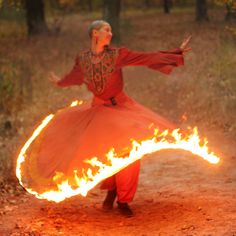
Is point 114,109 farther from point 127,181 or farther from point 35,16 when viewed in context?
point 35,16

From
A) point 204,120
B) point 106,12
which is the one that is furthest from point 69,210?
point 106,12

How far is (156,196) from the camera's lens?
26.4 feet

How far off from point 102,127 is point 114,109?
12.1 inches

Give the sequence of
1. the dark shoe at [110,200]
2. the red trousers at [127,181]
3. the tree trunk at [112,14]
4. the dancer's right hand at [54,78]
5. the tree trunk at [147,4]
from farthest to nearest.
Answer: the tree trunk at [147,4] → the tree trunk at [112,14] → the dancer's right hand at [54,78] → the dark shoe at [110,200] → the red trousers at [127,181]

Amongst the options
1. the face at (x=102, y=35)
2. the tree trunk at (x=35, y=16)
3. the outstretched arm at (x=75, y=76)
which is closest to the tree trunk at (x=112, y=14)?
the tree trunk at (x=35, y=16)

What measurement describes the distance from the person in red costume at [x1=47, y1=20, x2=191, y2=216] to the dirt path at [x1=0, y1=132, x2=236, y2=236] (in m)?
0.40

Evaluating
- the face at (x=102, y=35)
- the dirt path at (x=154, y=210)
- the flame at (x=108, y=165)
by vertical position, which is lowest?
the dirt path at (x=154, y=210)

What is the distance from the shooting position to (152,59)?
6660mm

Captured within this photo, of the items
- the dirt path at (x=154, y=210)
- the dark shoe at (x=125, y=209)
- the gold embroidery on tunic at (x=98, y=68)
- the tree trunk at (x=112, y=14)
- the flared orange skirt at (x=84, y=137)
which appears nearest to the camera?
the flared orange skirt at (x=84, y=137)

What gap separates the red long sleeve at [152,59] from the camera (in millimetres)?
6648

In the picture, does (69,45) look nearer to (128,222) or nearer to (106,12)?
(106,12)

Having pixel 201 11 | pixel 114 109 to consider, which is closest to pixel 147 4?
pixel 201 11

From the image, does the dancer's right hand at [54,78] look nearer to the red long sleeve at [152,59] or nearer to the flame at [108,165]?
the red long sleeve at [152,59]

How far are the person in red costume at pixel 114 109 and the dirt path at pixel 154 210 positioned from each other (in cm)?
40
